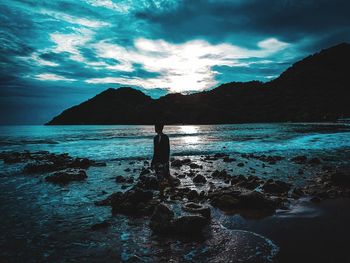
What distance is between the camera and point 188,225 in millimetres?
6215

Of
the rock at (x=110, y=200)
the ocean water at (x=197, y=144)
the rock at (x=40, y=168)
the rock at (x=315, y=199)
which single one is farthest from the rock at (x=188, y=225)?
the ocean water at (x=197, y=144)

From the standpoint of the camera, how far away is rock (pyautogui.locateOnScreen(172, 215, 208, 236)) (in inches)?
244

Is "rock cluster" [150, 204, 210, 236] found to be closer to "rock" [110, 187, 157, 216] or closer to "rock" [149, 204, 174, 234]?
"rock" [149, 204, 174, 234]

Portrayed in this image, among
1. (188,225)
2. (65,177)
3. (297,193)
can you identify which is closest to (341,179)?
(297,193)

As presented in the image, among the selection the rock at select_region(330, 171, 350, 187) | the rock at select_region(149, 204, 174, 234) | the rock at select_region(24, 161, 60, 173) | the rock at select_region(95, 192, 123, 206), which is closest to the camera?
the rock at select_region(149, 204, 174, 234)

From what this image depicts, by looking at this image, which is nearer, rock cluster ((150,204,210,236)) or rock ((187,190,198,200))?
rock cluster ((150,204,210,236))

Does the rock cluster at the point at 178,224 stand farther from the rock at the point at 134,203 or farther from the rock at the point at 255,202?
the rock at the point at 255,202

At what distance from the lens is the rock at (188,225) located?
620 cm

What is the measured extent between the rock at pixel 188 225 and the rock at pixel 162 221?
16cm

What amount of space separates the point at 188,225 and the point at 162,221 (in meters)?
0.66

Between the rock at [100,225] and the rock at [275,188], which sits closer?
the rock at [100,225]

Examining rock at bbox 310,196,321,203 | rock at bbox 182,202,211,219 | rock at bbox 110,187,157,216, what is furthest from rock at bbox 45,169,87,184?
rock at bbox 310,196,321,203

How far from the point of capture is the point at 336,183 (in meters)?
10.7

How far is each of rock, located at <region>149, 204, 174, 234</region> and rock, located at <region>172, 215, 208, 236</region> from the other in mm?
157
